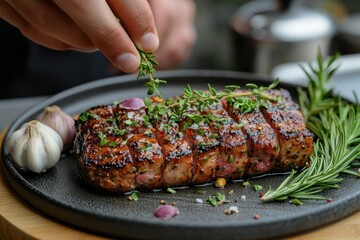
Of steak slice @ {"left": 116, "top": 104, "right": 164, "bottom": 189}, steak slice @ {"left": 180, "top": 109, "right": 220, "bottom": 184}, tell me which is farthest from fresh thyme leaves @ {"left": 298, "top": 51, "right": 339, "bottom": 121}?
steak slice @ {"left": 116, "top": 104, "right": 164, "bottom": 189}

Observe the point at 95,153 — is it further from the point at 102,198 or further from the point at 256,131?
the point at 256,131

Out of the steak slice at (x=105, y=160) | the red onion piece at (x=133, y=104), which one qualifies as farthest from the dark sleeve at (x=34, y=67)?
the steak slice at (x=105, y=160)

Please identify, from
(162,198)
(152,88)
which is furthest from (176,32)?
(162,198)

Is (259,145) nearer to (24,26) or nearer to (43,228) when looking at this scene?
(43,228)

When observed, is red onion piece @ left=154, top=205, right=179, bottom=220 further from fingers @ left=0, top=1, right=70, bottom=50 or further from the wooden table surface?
fingers @ left=0, top=1, right=70, bottom=50

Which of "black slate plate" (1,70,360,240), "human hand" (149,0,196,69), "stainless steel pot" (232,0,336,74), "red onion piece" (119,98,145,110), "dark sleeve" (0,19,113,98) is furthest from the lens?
"stainless steel pot" (232,0,336,74)

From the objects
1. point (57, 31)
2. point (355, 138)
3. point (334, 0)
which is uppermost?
point (57, 31)
